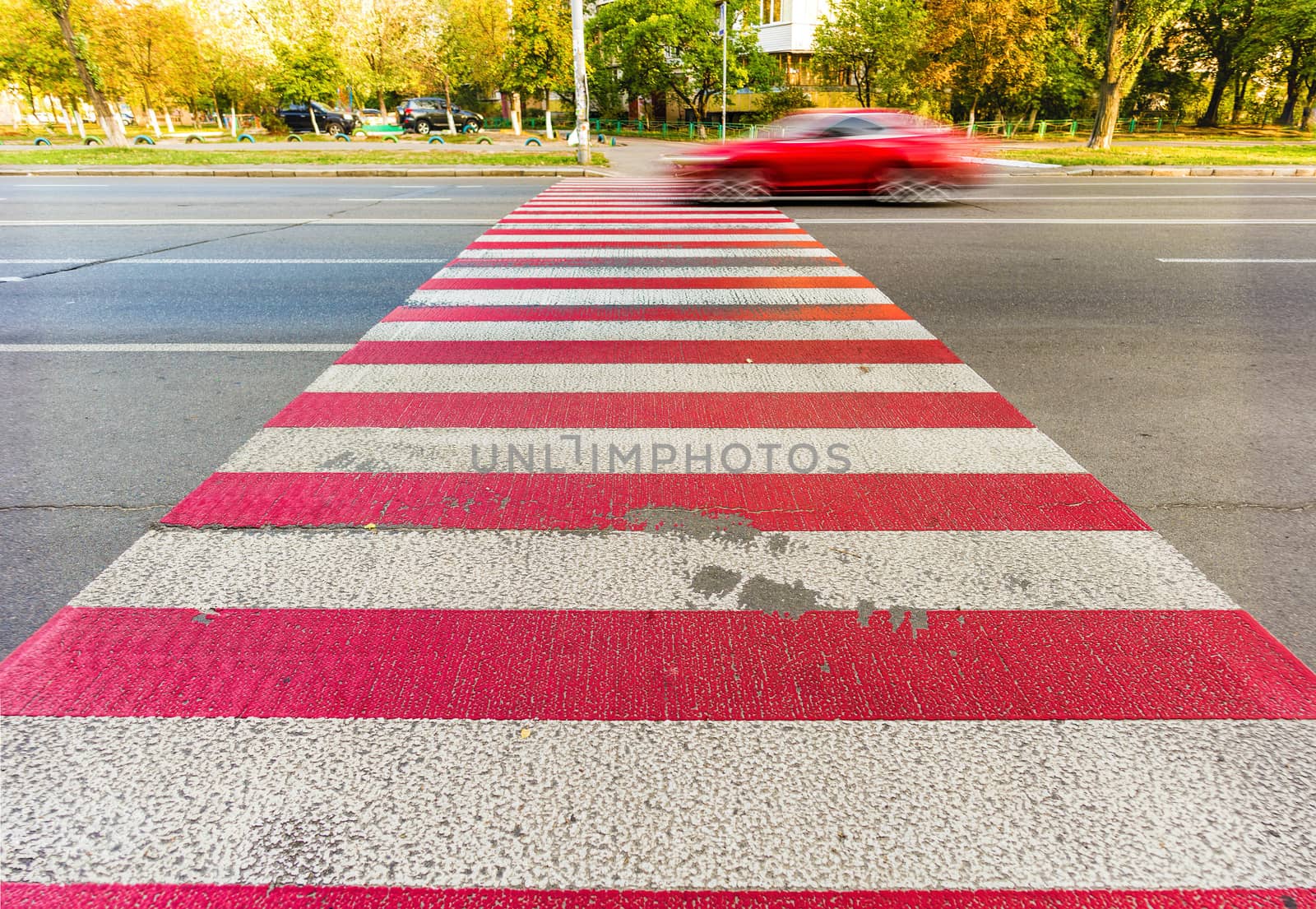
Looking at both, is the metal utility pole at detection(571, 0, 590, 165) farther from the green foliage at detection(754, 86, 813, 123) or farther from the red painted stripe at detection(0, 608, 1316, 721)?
the green foliage at detection(754, 86, 813, 123)

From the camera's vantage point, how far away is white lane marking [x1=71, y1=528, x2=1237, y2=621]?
273 cm

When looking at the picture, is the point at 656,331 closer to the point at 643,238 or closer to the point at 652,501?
the point at 652,501

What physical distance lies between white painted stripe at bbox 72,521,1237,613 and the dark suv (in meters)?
43.7

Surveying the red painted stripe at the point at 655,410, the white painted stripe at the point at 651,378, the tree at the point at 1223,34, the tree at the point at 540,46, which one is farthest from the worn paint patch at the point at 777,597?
the tree at the point at 1223,34

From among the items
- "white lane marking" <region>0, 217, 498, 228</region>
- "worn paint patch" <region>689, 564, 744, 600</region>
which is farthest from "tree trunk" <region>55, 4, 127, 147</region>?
"worn paint patch" <region>689, 564, 744, 600</region>

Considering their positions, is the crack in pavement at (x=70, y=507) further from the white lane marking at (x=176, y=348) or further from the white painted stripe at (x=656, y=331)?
the white painted stripe at (x=656, y=331)

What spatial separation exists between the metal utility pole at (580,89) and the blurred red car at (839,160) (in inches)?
320

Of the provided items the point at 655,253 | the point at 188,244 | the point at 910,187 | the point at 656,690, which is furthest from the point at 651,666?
the point at 910,187

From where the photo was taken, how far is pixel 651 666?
2414 millimetres

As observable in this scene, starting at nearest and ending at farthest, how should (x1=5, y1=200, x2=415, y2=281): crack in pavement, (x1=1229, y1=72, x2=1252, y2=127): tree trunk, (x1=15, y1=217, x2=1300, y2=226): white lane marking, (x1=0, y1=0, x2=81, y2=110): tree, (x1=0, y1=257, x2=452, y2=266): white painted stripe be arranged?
(x1=5, y1=200, x2=415, y2=281): crack in pavement < (x1=0, y1=257, x2=452, y2=266): white painted stripe < (x1=15, y1=217, x2=1300, y2=226): white lane marking < (x1=0, y1=0, x2=81, y2=110): tree < (x1=1229, y1=72, x2=1252, y2=127): tree trunk

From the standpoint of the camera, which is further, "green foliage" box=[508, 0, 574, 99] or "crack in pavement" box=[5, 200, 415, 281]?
"green foliage" box=[508, 0, 574, 99]

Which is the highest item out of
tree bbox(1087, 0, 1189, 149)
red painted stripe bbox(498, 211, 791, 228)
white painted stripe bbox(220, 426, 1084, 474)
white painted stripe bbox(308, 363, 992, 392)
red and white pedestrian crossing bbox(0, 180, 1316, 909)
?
tree bbox(1087, 0, 1189, 149)

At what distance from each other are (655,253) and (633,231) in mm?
1664

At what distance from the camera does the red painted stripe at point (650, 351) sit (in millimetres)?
5191
